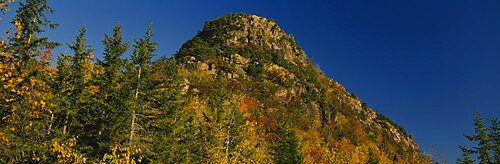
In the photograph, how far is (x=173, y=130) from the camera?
3350 centimetres

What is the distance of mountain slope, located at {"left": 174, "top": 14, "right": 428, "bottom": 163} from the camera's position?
288 feet

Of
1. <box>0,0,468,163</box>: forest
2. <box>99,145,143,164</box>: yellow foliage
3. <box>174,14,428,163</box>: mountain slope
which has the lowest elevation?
<box>99,145,143,164</box>: yellow foliage

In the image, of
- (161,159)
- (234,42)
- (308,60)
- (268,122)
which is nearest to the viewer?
(161,159)

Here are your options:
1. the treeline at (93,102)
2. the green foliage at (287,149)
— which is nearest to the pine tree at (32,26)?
the treeline at (93,102)

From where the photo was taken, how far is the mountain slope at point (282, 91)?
288 ft

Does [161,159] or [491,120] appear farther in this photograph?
[491,120]

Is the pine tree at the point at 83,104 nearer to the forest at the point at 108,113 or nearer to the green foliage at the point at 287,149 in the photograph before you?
the forest at the point at 108,113

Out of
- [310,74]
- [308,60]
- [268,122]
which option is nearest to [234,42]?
[310,74]

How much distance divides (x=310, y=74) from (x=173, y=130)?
117438 mm

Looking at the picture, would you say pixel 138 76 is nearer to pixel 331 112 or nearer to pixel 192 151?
pixel 192 151

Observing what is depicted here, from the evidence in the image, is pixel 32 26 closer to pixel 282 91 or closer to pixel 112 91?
pixel 112 91

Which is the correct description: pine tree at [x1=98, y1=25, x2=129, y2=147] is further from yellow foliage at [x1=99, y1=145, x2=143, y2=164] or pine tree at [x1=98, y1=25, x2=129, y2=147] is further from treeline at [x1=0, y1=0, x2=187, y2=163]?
yellow foliage at [x1=99, y1=145, x2=143, y2=164]

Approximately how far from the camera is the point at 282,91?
11638cm

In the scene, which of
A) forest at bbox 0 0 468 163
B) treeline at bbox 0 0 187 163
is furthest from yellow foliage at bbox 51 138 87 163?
treeline at bbox 0 0 187 163
